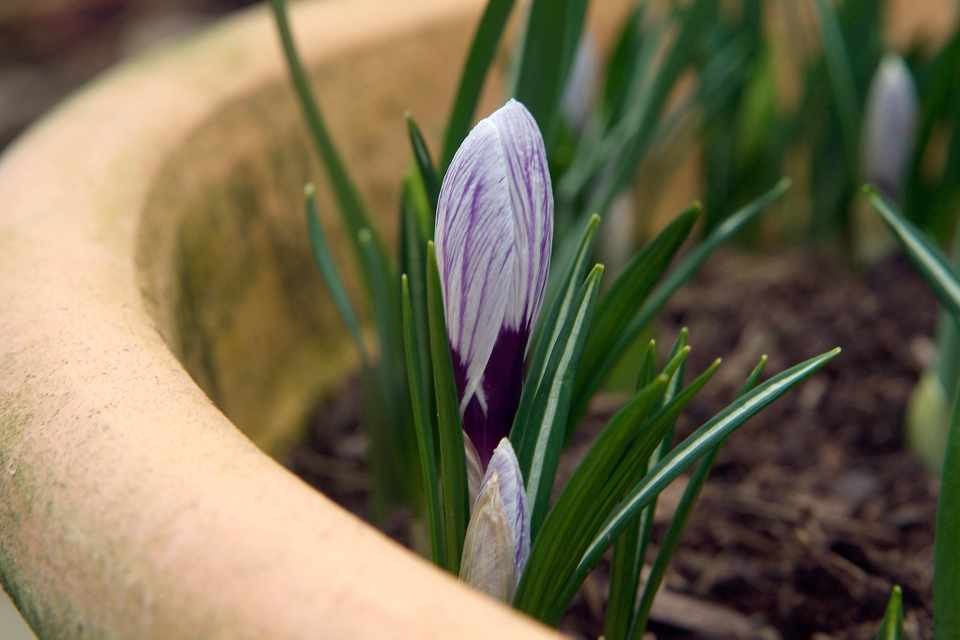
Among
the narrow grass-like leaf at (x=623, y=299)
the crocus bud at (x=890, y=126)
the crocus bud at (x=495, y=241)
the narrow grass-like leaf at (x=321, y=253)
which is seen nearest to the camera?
the crocus bud at (x=495, y=241)

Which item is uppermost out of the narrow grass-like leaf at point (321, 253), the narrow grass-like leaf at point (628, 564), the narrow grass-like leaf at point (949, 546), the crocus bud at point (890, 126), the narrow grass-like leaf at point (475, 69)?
the crocus bud at point (890, 126)

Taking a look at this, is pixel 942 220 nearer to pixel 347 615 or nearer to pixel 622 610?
pixel 622 610

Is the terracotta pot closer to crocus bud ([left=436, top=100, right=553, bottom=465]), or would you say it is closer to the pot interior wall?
the pot interior wall

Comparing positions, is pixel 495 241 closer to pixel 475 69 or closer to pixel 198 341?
pixel 475 69

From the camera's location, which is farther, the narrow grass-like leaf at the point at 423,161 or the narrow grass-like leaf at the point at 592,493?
the narrow grass-like leaf at the point at 423,161

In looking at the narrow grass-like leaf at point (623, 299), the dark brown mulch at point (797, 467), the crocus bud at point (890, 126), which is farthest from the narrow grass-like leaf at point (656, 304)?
the crocus bud at point (890, 126)

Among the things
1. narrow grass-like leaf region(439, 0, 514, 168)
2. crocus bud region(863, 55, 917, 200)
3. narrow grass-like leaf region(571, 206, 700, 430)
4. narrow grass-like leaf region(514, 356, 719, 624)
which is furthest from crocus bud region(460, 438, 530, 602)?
crocus bud region(863, 55, 917, 200)

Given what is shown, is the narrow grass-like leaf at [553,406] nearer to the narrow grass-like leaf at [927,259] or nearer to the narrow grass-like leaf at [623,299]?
the narrow grass-like leaf at [623,299]

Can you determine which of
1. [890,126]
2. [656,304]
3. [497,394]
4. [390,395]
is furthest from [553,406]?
[890,126]
